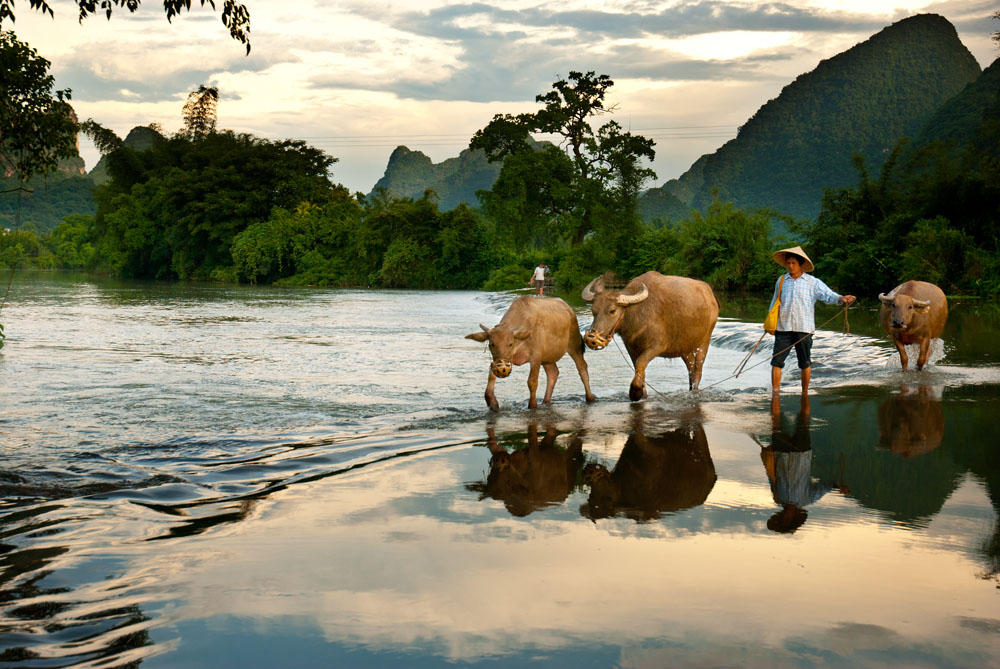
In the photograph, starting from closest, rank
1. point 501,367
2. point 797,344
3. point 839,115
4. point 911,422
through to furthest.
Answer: point 501,367 → point 911,422 → point 797,344 → point 839,115

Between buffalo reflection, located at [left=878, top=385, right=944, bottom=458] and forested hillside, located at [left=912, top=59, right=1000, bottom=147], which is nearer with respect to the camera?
buffalo reflection, located at [left=878, top=385, right=944, bottom=458]

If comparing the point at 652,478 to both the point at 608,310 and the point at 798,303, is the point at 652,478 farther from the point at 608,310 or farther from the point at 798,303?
the point at 798,303

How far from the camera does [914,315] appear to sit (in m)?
A: 13.0

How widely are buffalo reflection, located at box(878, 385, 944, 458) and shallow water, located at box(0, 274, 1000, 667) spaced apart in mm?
53

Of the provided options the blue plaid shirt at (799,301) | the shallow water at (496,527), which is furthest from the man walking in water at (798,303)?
the shallow water at (496,527)

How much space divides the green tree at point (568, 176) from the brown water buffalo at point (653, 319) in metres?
41.8

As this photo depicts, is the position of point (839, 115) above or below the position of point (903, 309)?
above

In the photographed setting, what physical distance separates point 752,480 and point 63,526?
4791 millimetres

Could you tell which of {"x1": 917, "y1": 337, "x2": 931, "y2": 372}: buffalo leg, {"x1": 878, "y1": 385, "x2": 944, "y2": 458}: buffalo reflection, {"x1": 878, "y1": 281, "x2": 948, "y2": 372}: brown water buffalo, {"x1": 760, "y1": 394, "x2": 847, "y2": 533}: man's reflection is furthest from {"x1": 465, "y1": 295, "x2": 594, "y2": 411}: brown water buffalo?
{"x1": 917, "y1": 337, "x2": 931, "y2": 372}: buffalo leg

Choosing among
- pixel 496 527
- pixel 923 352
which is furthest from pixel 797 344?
pixel 496 527

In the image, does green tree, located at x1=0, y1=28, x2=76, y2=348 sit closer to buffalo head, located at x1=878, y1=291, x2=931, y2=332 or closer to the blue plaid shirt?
the blue plaid shirt

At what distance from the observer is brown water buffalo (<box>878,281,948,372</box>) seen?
12797 millimetres

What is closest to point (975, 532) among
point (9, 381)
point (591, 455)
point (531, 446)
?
point (591, 455)

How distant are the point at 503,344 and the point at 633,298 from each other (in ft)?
6.58
